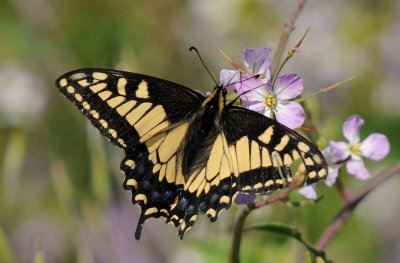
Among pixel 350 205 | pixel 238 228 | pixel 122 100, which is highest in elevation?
pixel 122 100

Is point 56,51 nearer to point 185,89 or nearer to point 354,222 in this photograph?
point 354,222

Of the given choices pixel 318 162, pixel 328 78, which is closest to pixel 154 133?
pixel 318 162

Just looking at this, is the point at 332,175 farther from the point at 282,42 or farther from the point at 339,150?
the point at 282,42

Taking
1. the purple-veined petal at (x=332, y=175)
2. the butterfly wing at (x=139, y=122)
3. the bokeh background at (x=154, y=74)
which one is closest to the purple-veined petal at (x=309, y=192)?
the purple-veined petal at (x=332, y=175)

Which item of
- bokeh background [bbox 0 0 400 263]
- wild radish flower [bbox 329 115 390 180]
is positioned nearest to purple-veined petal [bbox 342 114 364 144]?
wild radish flower [bbox 329 115 390 180]

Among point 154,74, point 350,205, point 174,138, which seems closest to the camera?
point 350,205

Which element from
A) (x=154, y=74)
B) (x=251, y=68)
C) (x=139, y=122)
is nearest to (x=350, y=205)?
(x=251, y=68)

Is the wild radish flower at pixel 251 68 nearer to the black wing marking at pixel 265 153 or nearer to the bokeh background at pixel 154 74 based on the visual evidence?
the black wing marking at pixel 265 153
